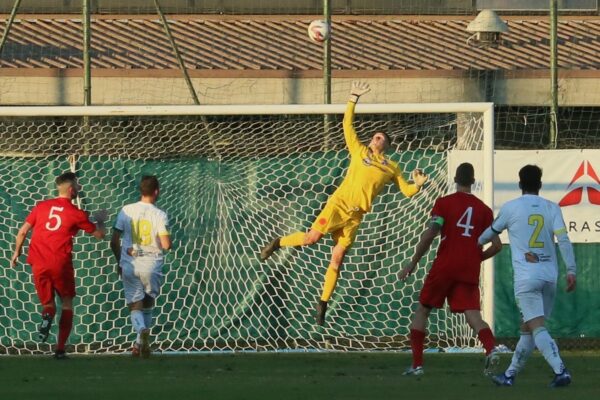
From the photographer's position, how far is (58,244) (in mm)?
14812

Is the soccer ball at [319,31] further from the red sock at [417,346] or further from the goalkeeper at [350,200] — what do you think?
the red sock at [417,346]

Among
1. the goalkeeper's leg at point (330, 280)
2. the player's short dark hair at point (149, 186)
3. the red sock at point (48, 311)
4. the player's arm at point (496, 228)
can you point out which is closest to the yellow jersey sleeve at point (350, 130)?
the goalkeeper's leg at point (330, 280)

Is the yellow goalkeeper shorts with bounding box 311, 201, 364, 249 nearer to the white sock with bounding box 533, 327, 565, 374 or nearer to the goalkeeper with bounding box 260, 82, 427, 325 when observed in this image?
the goalkeeper with bounding box 260, 82, 427, 325

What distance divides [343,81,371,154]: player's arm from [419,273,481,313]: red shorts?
2.62m

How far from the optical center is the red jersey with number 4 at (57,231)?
48.6ft

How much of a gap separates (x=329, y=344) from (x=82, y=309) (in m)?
2.80

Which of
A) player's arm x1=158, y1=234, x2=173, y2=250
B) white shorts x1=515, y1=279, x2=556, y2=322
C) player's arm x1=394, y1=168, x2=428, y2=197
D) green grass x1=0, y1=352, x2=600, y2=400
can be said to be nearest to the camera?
green grass x1=0, y1=352, x2=600, y2=400

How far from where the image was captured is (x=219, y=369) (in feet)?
43.8

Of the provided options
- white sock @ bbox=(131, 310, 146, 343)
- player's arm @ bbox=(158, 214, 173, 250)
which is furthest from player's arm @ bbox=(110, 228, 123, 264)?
white sock @ bbox=(131, 310, 146, 343)

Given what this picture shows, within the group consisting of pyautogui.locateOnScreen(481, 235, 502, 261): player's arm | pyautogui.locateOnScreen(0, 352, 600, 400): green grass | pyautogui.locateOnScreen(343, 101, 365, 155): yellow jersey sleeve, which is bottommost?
pyautogui.locateOnScreen(0, 352, 600, 400): green grass

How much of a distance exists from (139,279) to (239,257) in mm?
2347

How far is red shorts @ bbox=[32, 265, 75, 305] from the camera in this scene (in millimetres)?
14812

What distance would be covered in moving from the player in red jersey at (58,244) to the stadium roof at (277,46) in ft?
16.2

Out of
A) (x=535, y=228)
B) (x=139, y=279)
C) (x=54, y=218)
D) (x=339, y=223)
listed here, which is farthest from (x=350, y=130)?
(x=535, y=228)
